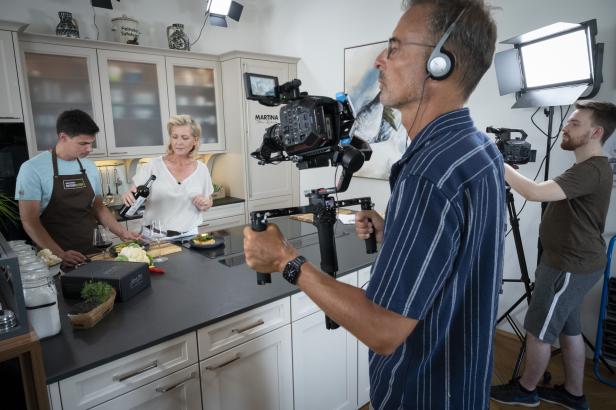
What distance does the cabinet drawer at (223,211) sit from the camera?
3720mm

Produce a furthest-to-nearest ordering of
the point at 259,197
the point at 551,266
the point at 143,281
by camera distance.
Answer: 1. the point at 259,197
2. the point at 551,266
3. the point at 143,281

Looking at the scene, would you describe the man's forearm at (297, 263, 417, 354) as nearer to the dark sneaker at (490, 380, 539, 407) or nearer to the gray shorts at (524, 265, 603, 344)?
the gray shorts at (524, 265, 603, 344)

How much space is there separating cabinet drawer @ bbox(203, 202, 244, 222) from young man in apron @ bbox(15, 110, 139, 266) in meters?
1.30

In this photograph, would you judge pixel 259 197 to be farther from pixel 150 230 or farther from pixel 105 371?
pixel 105 371

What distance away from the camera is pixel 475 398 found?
802 millimetres

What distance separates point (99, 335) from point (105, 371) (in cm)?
12

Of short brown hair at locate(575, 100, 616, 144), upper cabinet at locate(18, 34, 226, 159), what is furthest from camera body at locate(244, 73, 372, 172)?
upper cabinet at locate(18, 34, 226, 159)

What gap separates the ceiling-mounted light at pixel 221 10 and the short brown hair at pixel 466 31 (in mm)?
3196

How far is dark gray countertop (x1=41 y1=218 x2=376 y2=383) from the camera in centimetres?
108

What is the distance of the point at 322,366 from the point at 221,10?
3.19 meters

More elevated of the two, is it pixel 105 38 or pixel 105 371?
pixel 105 38

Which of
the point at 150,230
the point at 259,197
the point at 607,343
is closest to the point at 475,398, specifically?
the point at 150,230

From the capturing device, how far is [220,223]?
3.84 metres

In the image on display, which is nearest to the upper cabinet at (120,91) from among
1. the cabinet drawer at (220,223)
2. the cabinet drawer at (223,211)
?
the cabinet drawer at (223,211)
